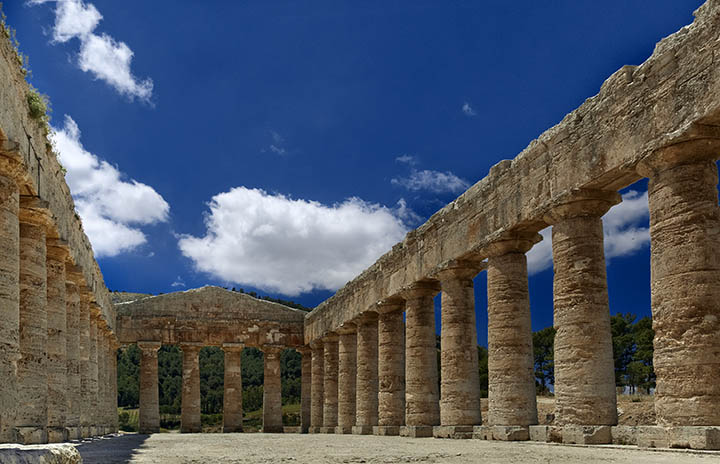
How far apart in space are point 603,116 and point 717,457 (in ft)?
22.0

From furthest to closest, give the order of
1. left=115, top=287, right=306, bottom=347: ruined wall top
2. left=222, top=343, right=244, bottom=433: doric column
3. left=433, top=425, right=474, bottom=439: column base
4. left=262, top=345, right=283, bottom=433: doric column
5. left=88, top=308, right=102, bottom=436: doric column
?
left=262, top=345, right=283, bottom=433: doric column → left=222, top=343, right=244, bottom=433: doric column → left=115, top=287, right=306, bottom=347: ruined wall top → left=88, top=308, right=102, bottom=436: doric column → left=433, top=425, right=474, bottom=439: column base

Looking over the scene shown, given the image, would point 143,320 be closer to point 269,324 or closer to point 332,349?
point 269,324

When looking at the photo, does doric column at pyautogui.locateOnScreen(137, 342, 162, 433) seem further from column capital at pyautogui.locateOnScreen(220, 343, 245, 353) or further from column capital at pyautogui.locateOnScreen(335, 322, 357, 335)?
column capital at pyautogui.locateOnScreen(335, 322, 357, 335)

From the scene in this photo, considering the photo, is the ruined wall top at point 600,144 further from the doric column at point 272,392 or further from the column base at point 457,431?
the doric column at point 272,392

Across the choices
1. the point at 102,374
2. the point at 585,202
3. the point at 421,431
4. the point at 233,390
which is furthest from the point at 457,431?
the point at 233,390

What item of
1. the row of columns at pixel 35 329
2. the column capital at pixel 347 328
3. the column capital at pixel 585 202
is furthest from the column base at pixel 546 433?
the column capital at pixel 347 328

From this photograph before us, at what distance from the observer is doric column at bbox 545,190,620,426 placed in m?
15.1

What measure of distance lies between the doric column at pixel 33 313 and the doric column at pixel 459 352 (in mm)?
10084

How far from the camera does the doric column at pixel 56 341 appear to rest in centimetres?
1938

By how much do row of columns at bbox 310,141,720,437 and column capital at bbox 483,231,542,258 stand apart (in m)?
0.03

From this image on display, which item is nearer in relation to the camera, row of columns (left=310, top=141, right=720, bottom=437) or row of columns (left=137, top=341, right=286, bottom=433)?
row of columns (left=310, top=141, right=720, bottom=437)

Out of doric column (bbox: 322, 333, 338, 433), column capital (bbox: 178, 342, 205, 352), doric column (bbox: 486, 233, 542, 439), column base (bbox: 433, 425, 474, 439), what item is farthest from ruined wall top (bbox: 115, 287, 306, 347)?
doric column (bbox: 486, 233, 542, 439)

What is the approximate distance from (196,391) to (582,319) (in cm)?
2853

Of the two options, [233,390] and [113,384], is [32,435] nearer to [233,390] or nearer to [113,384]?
[113,384]
